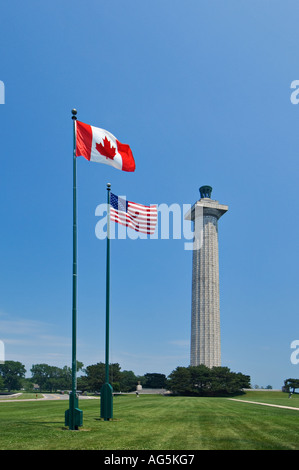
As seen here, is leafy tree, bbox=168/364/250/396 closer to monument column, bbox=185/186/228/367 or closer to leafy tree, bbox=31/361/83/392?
monument column, bbox=185/186/228/367

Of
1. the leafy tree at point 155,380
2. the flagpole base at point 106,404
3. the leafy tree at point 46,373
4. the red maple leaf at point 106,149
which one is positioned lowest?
the leafy tree at point 46,373

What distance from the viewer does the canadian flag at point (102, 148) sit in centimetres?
2142

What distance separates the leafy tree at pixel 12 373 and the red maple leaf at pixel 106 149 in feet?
503

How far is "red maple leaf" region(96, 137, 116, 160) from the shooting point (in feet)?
73.0

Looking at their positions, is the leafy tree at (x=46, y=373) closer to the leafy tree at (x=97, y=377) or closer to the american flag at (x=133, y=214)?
the leafy tree at (x=97, y=377)

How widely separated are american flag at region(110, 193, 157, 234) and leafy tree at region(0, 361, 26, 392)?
150 meters

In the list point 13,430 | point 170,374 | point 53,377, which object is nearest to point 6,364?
point 53,377

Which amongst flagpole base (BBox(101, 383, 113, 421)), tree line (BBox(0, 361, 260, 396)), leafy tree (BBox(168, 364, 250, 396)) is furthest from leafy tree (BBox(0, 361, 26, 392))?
flagpole base (BBox(101, 383, 113, 421))

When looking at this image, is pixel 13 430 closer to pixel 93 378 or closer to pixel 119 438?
pixel 119 438

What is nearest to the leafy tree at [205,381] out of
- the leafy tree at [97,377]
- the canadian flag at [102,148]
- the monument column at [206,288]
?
the monument column at [206,288]

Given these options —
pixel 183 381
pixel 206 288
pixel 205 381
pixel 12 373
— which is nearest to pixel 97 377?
pixel 183 381

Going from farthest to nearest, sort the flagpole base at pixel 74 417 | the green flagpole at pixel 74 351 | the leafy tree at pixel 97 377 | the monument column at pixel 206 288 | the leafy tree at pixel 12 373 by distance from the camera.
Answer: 1. the leafy tree at pixel 12 373
2. the monument column at pixel 206 288
3. the leafy tree at pixel 97 377
4. the green flagpole at pixel 74 351
5. the flagpole base at pixel 74 417
